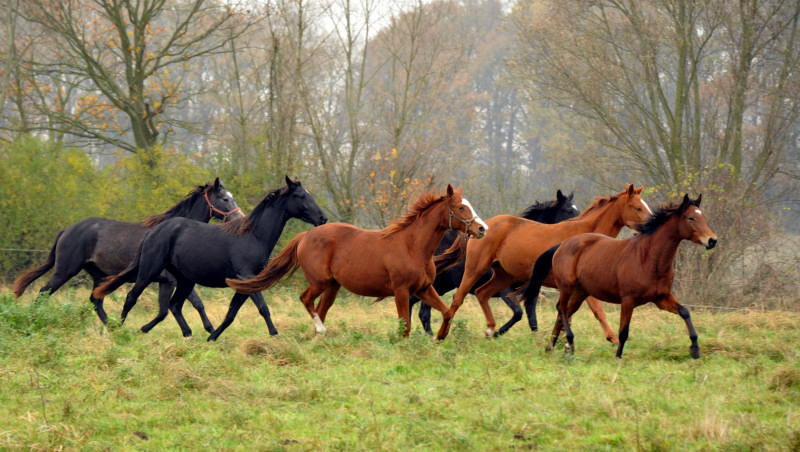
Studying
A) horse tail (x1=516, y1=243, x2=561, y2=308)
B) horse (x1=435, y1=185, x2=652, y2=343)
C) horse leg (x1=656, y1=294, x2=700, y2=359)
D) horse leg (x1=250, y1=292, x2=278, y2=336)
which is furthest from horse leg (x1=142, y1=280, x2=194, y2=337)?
horse leg (x1=656, y1=294, x2=700, y2=359)

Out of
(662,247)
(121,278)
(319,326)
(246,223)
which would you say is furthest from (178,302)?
(662,247)

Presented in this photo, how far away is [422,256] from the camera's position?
868 cm

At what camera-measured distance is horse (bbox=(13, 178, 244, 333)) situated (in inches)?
446

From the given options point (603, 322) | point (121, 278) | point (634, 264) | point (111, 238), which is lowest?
point (603, 322)

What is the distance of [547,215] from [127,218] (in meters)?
9.79

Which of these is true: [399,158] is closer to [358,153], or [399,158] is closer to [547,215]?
[358,153]

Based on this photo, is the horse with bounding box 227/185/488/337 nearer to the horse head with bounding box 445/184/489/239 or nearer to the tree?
the horse head with bounding box 445/184/489/239

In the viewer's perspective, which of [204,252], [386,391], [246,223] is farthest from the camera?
[246,223]

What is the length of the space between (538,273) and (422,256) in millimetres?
1266

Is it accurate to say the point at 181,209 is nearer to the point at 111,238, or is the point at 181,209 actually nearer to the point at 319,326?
the point at 111,238

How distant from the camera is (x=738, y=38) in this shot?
48.8ft

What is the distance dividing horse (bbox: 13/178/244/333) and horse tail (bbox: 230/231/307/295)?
199 cm

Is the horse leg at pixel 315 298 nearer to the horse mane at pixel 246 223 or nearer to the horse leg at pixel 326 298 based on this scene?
the horse leg at pixel 326 298

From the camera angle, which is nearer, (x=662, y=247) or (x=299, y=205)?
(x=662, y=247)
